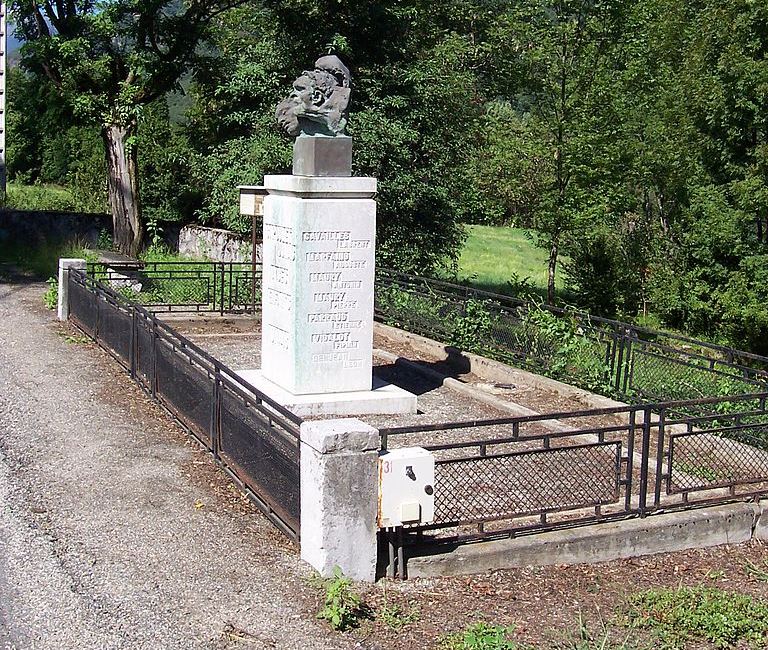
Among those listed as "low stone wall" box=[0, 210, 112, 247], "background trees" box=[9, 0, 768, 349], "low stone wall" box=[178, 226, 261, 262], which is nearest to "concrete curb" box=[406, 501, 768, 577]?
"background trees" box=[9, 0, 768, 349]

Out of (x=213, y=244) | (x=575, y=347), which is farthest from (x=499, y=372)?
(x=213, y=244)

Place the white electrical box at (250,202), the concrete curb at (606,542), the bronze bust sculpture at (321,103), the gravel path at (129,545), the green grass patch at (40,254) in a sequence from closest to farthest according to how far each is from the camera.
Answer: the gravel path at (129,545) < the concrete curb at (606,542) < the bronze bust sculpture at (321,103) < the white electrical box at (250,202) < the green grass patch at (40,254)

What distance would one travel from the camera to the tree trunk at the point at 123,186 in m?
26.2

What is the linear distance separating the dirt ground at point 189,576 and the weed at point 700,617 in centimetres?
18

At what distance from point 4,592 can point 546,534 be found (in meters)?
3.73

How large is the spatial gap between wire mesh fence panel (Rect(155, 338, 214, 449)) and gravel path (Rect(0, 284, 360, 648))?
0.19 metres

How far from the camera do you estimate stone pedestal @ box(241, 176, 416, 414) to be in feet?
35.9

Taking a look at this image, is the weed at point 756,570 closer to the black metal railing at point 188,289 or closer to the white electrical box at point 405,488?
the white electrical box at point 405,488

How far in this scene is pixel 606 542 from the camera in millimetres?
7750

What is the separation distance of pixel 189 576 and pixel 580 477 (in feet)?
11.4

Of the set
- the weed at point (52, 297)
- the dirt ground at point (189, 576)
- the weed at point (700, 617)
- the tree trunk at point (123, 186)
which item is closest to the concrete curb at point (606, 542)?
the dirt ground at point (189, 576)

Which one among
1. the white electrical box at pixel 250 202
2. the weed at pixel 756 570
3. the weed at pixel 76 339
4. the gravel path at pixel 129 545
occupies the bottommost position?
the weed at pixel 756 570

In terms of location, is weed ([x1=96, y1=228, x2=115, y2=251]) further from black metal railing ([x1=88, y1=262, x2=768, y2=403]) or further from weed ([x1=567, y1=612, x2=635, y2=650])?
weed ([x1=567, y1=612, x2=635, y2=650])

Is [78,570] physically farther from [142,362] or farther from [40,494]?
[142,362]
